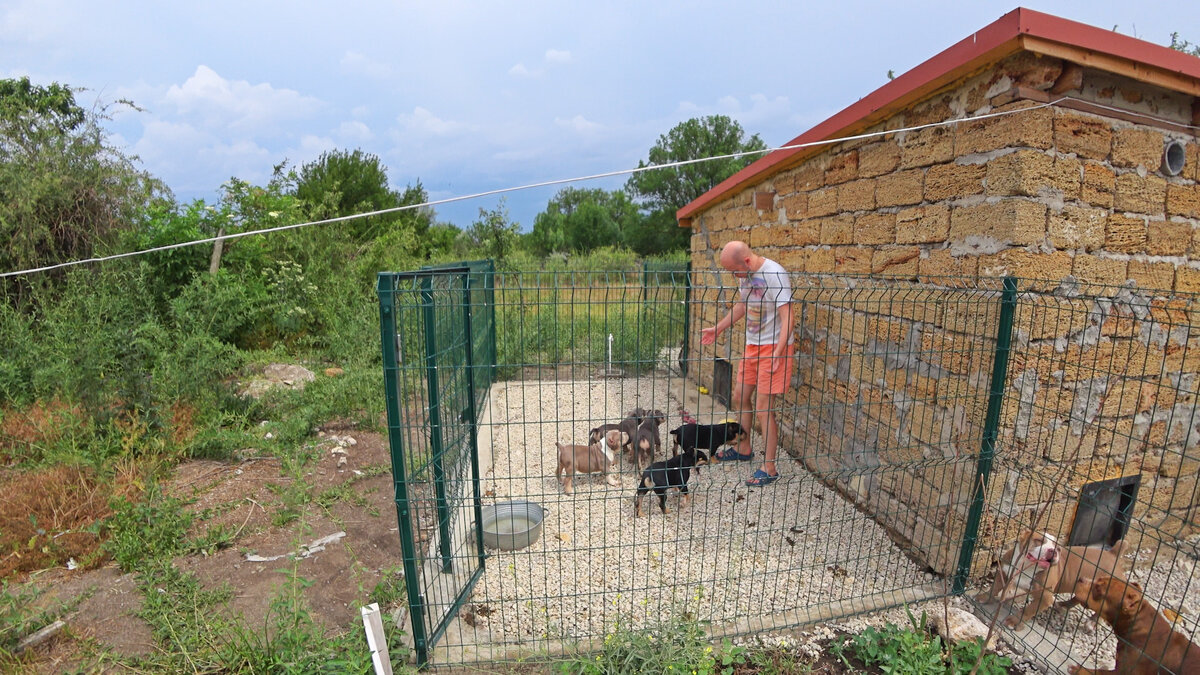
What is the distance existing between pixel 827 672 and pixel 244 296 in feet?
28.7

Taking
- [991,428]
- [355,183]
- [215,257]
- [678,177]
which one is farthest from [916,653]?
[678,177]

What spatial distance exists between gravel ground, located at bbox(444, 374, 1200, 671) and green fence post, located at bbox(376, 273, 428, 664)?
277mm

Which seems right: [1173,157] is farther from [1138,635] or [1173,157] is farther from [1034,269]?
[1138,635]

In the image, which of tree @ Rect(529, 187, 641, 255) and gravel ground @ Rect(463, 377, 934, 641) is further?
tree @ Rect(529, 187, 641, 255)

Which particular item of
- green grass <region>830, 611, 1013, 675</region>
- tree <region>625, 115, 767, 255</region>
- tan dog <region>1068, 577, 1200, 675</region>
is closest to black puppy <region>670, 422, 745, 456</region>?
green grass <region>830, 611, 1013, 675</region>

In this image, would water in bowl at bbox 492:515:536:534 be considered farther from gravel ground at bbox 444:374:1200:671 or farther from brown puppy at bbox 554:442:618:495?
brown puppy at bbox 554:442:618:495

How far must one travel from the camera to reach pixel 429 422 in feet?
8.50

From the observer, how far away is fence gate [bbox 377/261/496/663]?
2332mm

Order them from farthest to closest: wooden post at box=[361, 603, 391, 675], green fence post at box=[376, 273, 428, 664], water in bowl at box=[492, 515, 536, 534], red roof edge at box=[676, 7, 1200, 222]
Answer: water in bowl at box=[492, 515, 536, 534] < red roof edge at box=[676, 7, 1200, 222] < green fence post at box=[376, 273, 428, 664] < wooden post at box=[361, 603, 391, 675]

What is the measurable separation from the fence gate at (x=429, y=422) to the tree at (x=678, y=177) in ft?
84.3

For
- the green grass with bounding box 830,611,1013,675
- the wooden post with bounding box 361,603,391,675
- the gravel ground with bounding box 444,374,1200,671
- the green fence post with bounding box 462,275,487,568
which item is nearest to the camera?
the wooden post with bounding box 361,603,391,675

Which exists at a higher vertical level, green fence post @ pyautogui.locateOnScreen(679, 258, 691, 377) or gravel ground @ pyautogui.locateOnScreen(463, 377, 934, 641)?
green fence post @ pyautogui.locateOnScreen(679, 258, 691, 377)

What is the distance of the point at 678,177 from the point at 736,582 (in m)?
27.4

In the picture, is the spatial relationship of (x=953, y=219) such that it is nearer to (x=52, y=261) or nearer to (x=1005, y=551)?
(x=1005, y=551)
